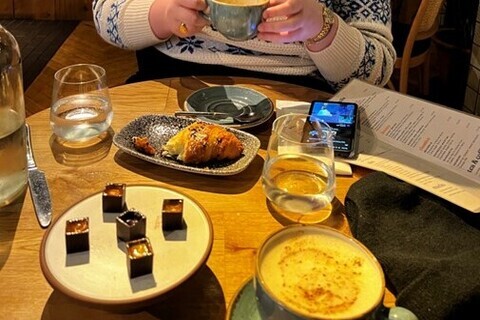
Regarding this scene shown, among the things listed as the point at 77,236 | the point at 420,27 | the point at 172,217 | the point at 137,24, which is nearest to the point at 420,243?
the point at 172,217

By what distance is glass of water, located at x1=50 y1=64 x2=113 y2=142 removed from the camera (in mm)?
984

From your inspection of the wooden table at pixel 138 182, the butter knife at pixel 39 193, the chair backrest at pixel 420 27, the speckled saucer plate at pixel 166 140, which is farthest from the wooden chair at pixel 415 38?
the butter knife at pixel 39 193

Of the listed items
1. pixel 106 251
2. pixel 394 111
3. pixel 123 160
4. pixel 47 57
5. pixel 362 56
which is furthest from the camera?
pixel 47 57

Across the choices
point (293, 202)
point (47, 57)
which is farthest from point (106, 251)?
point (47, 57)

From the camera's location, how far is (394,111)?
1.08 metres

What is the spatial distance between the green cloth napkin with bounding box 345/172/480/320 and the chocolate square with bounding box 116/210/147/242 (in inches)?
11.0

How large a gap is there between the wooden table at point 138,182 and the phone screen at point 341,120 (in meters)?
0.05

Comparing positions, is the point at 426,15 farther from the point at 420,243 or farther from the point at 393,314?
the point at 393,314

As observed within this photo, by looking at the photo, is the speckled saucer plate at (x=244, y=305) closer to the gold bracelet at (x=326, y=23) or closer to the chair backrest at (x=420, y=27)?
the gold bracelet at (x=326, y=23)

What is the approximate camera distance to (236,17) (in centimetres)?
97

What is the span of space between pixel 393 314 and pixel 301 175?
0.34 metres

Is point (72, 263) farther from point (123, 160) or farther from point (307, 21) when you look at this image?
point (307, 21)

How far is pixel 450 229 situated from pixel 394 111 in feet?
1.17

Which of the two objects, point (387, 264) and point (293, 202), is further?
point (293, 202)
